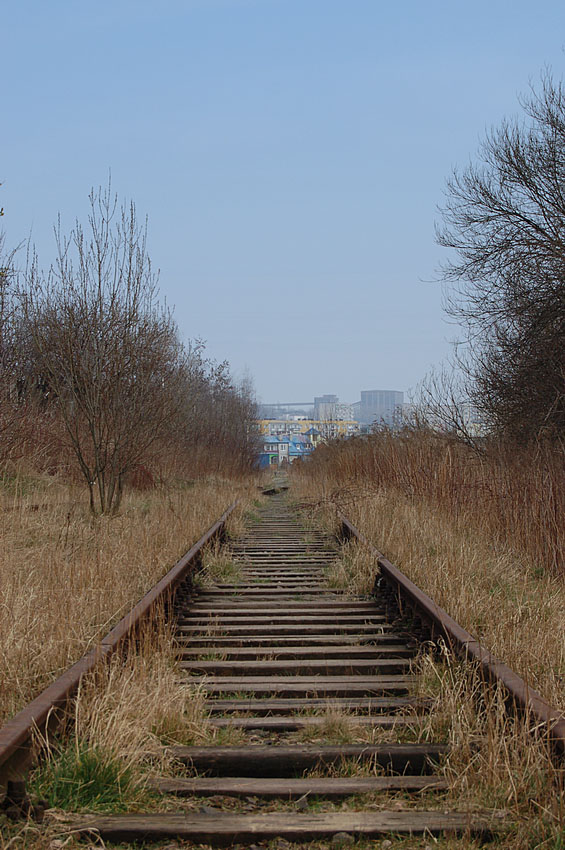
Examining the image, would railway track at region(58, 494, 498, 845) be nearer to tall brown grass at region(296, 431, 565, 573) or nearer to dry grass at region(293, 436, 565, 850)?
dry grass at region(293, 436, 565, 850)

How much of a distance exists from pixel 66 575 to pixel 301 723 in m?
2.57

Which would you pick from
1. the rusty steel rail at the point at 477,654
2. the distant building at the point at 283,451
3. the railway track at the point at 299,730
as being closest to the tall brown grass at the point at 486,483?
the rusty steel rail at the point at 477,654

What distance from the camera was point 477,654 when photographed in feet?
13.4

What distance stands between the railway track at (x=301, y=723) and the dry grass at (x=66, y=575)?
24 cm

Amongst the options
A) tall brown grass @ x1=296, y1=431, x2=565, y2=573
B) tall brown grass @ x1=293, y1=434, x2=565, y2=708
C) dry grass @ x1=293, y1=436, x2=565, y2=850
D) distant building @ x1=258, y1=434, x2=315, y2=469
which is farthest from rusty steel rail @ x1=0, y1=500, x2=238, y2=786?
distant building @ x1=258, y1=434, x2=315, y2=469

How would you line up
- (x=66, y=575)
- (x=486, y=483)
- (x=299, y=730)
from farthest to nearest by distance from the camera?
(x=486, y=483)
(x=66, y=575)
(x=299, y=730)

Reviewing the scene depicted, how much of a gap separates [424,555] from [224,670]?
2908 millimetres

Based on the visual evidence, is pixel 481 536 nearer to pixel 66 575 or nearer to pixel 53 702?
pixel 66 575

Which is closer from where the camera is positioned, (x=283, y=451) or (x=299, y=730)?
(x=299, y=730)

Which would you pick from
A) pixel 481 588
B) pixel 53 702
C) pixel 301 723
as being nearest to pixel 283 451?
pixel 481 588

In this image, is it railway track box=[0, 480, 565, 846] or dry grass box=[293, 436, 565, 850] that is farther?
dry grass box=[293, 436, 565, 850]

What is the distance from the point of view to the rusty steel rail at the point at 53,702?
2857 mm

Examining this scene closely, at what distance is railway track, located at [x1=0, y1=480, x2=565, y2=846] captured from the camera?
282 cm

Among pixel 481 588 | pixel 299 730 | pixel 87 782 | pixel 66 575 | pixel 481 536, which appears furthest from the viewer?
pixel 481 536
